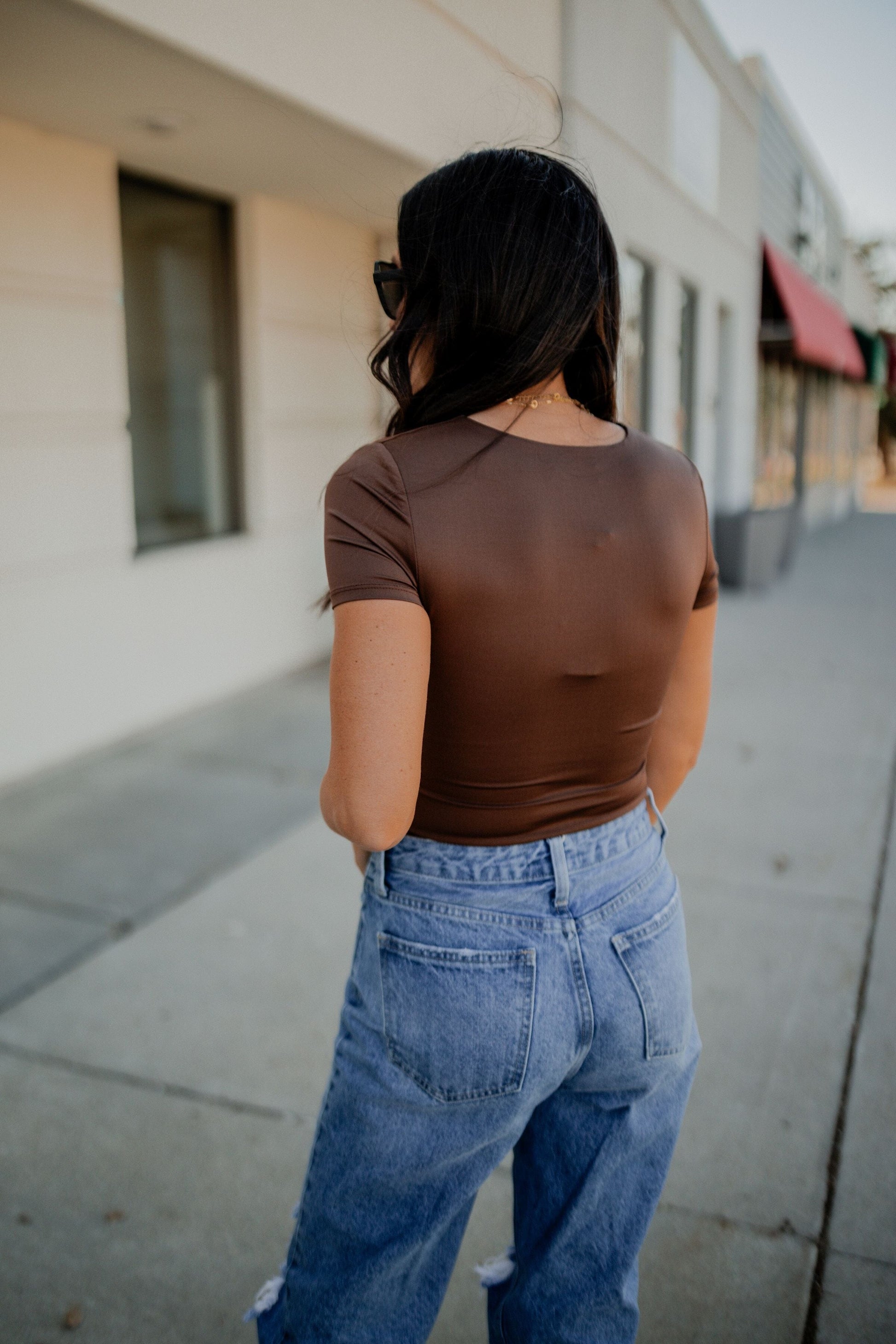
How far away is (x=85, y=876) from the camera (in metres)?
3.95

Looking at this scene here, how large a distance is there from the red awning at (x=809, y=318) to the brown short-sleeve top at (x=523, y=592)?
507 inches

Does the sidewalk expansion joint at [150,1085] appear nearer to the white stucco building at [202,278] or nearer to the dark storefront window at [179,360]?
the white stucco building at [202,278]

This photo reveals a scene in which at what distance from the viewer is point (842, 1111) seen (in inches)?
104

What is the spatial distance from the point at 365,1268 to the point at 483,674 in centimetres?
76

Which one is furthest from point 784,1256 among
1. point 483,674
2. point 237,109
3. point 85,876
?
point 237,109

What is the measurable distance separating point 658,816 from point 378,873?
1.61ft

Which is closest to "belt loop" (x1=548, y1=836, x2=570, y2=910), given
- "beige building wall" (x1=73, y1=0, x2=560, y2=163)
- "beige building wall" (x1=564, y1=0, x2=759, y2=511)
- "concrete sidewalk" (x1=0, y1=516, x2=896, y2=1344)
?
"concrete sidewalk" (x1=0, y1=516, x2=896, y2=1344)

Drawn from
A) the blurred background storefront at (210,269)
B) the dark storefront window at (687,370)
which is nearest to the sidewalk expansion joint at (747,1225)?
the blurred background storefront at (210,269)

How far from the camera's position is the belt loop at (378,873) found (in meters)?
1.37

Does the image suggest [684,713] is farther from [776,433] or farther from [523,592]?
[776,433]

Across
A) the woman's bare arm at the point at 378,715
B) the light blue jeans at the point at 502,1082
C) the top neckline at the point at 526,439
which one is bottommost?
the light blue jeans at the point at 502,1082

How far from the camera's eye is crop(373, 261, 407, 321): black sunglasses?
50.8 inches

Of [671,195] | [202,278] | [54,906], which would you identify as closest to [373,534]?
[54,906]

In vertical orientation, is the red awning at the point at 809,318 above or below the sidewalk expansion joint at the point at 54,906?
above
